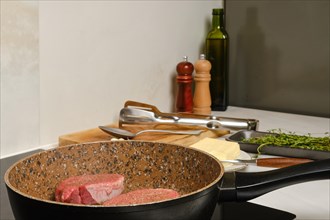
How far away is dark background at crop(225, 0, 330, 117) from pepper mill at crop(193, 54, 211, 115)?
23 centimetres

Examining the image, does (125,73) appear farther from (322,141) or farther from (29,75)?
(322,141)

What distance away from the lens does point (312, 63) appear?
149cm

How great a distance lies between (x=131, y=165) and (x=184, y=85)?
81 cm

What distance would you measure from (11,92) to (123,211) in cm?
68

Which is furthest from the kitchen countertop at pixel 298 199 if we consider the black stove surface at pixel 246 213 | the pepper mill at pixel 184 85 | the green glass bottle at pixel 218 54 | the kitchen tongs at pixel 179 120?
the green glass bottle at pixel 218 54

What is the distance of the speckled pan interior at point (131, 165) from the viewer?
0.56 meters

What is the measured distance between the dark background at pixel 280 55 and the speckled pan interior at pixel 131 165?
39.3 inches

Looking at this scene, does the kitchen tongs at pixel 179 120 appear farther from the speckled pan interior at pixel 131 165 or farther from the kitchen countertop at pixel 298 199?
the speckled pan interior at pixel 131 165

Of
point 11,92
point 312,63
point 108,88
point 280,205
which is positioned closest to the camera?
point 280,205

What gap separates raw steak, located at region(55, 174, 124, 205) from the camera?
533 mm

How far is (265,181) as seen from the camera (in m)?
0.50

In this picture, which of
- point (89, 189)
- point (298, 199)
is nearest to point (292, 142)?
point (298, 199)

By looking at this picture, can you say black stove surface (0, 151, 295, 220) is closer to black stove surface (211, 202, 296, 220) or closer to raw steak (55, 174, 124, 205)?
black stove surface (211, 202, 296, 220)

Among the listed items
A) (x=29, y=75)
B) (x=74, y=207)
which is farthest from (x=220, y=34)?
(x=74, y=207)
